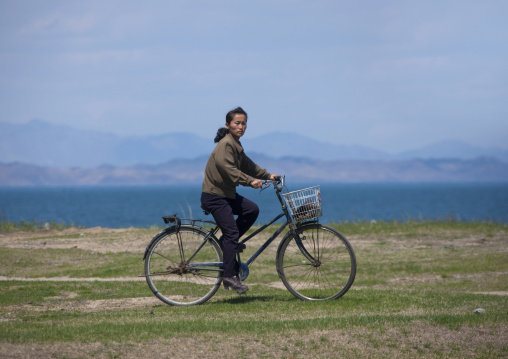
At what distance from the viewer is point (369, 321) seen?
788cm

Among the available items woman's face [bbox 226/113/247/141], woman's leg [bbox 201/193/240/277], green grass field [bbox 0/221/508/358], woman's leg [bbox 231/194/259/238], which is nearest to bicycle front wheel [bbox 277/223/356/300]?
green grass field [bbox 0/221/508/358]

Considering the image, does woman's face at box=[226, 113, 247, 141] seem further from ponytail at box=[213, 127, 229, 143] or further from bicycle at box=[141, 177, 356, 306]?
bicycle at box=[141, 177, 356, 306]

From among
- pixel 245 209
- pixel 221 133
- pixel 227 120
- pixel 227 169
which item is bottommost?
pixel 245 209

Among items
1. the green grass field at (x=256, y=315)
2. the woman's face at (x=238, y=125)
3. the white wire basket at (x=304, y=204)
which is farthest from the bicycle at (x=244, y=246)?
the woman's face at (x=238, y=125)

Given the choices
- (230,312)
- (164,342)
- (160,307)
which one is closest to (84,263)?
(160,307)

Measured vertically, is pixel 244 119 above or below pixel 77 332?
above

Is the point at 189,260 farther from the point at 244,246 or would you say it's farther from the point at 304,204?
the point at 304,204

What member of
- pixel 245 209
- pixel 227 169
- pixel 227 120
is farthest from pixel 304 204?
pixel 227 120

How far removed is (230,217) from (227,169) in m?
0.67

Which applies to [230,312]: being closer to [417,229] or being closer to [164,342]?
[164,342]

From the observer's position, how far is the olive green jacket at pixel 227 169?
891 centimetres

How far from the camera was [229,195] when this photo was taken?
917 centimetres

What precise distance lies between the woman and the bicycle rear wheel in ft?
0.84

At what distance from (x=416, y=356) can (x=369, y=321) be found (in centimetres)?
100
